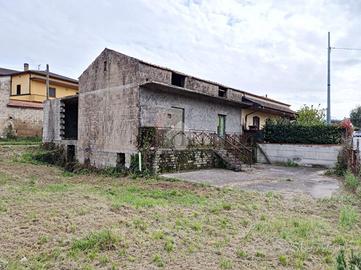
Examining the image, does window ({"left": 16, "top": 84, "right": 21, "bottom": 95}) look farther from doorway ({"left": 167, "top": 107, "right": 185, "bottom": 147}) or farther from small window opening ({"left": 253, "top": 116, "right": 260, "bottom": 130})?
small window opening ({"left": 253, "top": 116, "right": 260, "bottom": 130})

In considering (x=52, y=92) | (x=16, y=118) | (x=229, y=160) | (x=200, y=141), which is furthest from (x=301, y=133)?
(x=52, y=92)

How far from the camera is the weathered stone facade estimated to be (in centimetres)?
2209

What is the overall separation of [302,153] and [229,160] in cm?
552

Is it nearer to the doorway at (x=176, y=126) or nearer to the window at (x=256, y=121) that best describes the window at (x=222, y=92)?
the doorway at (x=176, y=126)

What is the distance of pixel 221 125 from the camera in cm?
1839

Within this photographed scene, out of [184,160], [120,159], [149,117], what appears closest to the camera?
[149,117]

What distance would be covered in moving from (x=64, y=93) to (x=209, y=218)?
1106 inches

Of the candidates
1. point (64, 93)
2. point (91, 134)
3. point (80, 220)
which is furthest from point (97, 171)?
point (64, 93)

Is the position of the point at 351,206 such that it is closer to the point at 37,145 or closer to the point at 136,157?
the point at 136,157

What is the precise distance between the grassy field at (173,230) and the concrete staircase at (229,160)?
5811mm

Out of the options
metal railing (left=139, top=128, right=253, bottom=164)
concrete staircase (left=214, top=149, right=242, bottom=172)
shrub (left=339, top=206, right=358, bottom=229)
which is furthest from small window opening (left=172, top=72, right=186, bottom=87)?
shrub (left=339, top=206, right=358, bottom=229)

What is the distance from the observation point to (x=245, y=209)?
703 cm

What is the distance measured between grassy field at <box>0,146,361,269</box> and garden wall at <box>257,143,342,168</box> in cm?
895

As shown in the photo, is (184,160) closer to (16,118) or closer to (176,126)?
(176,126)
